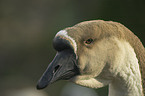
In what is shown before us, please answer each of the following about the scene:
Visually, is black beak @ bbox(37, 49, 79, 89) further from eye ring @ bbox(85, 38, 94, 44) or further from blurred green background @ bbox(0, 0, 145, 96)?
blurred green background @ bbox(0, 0, 145, 96)

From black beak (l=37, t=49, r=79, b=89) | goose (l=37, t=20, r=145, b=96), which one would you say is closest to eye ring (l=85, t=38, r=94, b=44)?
goose (l=37, t=20, r=145, b=96)

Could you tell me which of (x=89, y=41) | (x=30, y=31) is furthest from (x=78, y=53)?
(x=30, y=31)

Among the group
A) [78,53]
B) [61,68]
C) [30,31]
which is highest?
[78,53]

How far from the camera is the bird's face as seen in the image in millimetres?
1747

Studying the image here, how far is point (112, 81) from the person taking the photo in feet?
6.56

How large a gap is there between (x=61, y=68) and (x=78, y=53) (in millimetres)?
191

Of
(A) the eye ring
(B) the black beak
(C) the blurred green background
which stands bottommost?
(C) the blurred green background

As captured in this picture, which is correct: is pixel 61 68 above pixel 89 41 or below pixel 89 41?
below

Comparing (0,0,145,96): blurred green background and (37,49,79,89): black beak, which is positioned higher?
(37,49,79,89): black beak

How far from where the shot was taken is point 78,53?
178cm

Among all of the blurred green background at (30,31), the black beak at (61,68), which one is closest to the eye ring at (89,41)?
the black beak at (61,68)

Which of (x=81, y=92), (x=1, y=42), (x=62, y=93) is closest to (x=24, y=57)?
(x=1, y=42)

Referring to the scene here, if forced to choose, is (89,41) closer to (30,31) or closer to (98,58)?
(98,58)

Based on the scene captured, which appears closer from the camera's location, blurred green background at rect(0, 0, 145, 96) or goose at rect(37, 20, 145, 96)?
goose at rect(37, 20, 145, 96)
